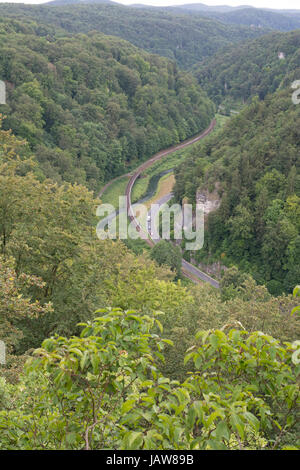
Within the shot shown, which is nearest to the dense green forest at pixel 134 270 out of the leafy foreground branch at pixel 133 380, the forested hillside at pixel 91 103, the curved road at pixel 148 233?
the leafy foreground branch at pixel 133 380

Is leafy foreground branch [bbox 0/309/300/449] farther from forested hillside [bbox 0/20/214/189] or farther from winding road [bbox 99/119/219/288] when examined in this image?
forested hillside [bbox 0/20/214/189]

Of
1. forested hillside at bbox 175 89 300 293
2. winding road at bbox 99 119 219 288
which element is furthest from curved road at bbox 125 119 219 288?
forested hillside at bbox 175 89 300 293

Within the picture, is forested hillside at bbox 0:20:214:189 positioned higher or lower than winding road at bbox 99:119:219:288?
higher

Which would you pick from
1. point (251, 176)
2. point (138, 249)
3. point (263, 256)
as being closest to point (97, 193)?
point (138, 249)

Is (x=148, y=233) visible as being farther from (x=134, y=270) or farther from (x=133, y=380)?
(x=133, y=380)

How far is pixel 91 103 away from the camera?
113562 millimetres

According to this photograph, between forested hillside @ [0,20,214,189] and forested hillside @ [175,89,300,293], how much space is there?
29.6 m

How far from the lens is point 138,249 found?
67.8 meters

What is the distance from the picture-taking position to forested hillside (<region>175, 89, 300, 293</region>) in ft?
198

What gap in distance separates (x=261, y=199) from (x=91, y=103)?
221ft

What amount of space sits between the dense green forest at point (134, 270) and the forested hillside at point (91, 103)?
0.46 metres

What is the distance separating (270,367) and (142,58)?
515 ft

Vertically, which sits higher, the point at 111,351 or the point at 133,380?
the point at 111,351

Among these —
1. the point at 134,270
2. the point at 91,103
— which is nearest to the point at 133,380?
the point at 134,270
